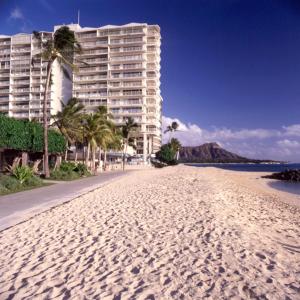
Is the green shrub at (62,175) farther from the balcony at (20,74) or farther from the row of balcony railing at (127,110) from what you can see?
the balcony at (20,74)

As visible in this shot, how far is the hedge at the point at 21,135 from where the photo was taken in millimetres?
23594

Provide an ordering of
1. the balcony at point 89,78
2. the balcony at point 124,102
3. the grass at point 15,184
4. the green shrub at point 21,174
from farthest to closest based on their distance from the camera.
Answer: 1. the balcony at point 89,78
2. the balcony at point 124,102
3. the green shrub at point 21,174
4. the grass at point 15,184

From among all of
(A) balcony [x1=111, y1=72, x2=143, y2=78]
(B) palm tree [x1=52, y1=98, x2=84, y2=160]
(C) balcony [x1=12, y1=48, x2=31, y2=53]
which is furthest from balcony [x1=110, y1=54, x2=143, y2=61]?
(B) palm tree [x1=52, y1=98, x2=84, y2=160]

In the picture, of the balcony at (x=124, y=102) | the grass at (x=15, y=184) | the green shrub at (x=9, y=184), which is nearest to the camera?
the grass at (x=15, y=184)

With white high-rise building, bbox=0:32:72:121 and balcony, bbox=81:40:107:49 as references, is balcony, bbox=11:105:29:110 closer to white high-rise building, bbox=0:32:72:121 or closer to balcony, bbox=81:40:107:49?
white high-rise building, bbox=0:32:72:121

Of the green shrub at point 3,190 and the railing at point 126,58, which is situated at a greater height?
the railing at point 126,58

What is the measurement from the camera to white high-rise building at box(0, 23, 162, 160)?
8731cm

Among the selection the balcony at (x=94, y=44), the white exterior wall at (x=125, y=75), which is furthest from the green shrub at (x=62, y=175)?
the balcony at (x=94, y=44)

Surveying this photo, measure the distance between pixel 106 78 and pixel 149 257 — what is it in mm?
87944

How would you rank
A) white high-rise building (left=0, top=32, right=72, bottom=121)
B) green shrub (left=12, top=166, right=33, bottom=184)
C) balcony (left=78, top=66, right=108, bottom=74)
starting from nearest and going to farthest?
1. green shrub (left=12, top=166, right=33, bottom=184)
2. balcony (left=78, top=66, right=108, bottom=74)
3. white high-rise building (left=0, top=32, right=72, bottom=121)

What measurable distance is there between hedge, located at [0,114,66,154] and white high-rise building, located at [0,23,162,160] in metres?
56.1

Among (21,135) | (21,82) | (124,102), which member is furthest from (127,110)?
(21,135)

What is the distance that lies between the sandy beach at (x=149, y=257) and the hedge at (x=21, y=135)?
1616cm

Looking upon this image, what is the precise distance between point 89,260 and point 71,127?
1414 inches
